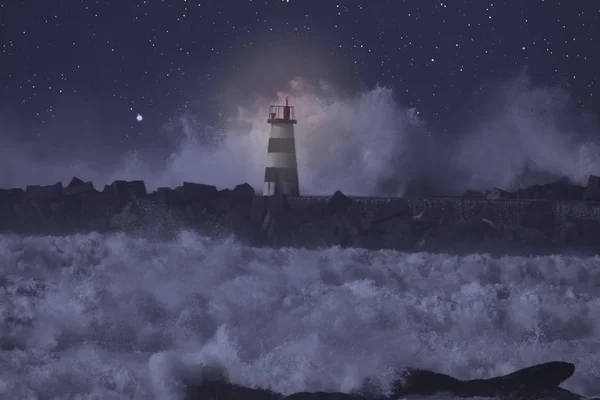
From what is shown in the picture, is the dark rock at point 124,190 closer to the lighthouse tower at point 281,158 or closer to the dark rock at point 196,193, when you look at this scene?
the dark rock at point 196,193

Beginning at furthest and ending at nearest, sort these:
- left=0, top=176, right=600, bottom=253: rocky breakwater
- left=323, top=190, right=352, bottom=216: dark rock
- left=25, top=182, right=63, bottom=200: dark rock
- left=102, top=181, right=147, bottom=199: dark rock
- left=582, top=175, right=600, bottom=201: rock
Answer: left=582, top=175, right=600, bottom=201: rock < left=25, top=182, right=63, bottom=200: dark rock < left=102, top=181, right=147, bottom=199: dark rock < left=323, top=190, right=352, bottom=216: dark rock < left=0, top=176, right=600, bottom=253: rocky breakwater

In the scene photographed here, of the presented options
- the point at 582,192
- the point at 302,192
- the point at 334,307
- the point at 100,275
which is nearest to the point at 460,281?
the point at 334,307

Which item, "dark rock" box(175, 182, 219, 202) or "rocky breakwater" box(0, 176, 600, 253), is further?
"dark rock" box(175, 182, 219, 202)

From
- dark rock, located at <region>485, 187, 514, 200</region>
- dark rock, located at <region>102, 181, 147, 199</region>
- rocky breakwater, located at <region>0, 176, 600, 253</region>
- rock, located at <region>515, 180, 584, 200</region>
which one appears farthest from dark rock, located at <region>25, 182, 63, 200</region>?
rock, located at <region>515, 180, 584, 200</region>

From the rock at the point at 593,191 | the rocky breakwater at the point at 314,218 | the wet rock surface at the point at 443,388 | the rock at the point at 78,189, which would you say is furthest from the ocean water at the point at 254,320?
the rock at the point at 593,191

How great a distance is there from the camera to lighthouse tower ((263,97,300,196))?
18.7 meters

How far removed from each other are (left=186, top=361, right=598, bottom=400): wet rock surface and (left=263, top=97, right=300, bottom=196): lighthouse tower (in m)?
10.9

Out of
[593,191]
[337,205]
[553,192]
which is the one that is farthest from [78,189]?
[593,191]

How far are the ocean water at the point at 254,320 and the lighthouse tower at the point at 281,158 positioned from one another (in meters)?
6.59

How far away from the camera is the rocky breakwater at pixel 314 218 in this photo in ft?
48.4

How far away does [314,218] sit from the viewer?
15.4m

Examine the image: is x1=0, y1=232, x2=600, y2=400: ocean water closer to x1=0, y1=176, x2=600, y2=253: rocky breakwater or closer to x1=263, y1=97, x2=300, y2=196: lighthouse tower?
x1=0, y1=176, x2=600, y2=253: rocky breakwater

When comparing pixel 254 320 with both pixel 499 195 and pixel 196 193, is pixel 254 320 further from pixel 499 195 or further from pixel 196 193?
pixel 499 195

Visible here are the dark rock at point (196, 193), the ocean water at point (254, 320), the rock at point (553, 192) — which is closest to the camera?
the ocean water at point (254, 320)
